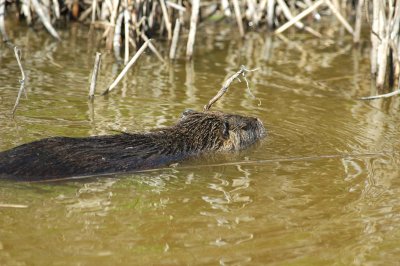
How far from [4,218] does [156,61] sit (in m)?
5.33

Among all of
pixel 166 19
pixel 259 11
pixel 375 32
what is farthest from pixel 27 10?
pixel 375 32

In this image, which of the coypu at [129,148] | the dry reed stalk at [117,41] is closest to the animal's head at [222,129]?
the coypu at [129,148]

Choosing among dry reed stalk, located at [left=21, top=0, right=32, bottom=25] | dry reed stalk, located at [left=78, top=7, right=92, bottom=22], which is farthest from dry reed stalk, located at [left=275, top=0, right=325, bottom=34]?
dry reed stalk, located at [left=21, top=0, right=32, bottom=25]

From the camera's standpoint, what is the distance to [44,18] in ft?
33.1

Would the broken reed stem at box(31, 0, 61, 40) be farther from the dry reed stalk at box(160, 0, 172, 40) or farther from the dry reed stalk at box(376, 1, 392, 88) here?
the dry reed stalk at box(376, 1, 392, 88)

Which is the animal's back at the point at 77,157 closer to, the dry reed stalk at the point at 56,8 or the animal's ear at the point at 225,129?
the animal's ear at the point at 225,129

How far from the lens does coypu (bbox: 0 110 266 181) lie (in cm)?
515

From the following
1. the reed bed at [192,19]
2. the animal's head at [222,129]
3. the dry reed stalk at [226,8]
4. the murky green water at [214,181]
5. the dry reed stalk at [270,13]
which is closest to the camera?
the murky green water at [214,181]

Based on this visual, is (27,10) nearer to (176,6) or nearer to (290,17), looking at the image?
(176,6)

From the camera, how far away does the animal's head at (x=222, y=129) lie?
6.31m

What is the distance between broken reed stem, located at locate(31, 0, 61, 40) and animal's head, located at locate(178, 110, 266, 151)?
423cm

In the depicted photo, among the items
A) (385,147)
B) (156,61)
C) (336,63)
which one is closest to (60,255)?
(385,147)

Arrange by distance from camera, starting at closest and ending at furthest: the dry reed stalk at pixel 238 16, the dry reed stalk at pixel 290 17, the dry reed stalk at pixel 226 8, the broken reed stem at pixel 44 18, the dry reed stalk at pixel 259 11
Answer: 1. the broken reed stem at pixel 44 18
2. the dry reed stalk at pixel 238 16
3. the dry reed stalk at pixel 290 17
4. the dry reed stalk at pixel 259 11
5. the dry reed stalk at pixel 226 8

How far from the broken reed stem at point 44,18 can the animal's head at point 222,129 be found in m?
4.23
